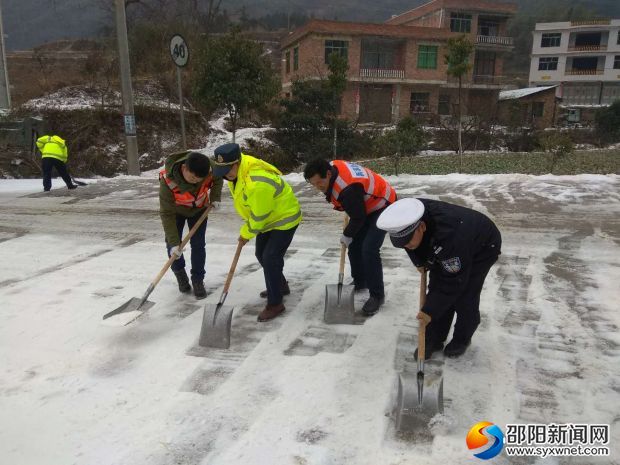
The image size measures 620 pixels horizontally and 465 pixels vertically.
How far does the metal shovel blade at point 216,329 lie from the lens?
3.39m

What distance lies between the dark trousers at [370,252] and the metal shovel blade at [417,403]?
51.2 inches

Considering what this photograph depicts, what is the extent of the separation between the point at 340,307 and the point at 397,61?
27124 mm

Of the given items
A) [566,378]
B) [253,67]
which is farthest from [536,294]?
[253,67]

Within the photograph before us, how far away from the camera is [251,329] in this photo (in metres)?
3.68

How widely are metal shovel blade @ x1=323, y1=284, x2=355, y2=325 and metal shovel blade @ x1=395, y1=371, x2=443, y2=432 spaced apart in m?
1.16

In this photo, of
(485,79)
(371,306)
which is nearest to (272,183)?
(371,306)

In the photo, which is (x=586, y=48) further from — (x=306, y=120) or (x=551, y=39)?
(x=306, y=120)

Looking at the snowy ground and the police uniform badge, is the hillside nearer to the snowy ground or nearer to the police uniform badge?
the snowy ground

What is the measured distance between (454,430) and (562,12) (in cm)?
7634

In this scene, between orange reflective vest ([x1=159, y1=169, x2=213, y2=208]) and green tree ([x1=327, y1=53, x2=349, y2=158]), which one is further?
green tree ([x1=327, y1=53, x2=349, y2=158])

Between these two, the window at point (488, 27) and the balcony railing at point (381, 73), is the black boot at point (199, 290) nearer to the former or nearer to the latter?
the balcony railing at point (381, 73)

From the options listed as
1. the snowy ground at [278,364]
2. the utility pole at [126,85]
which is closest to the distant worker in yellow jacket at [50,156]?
the utility pole at [126,85]

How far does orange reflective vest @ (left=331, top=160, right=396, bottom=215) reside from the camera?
355 centimetres

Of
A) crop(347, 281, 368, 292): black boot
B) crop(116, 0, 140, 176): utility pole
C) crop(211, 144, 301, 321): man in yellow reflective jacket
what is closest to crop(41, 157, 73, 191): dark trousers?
crop(116, 0, 140, 176): utility pole
